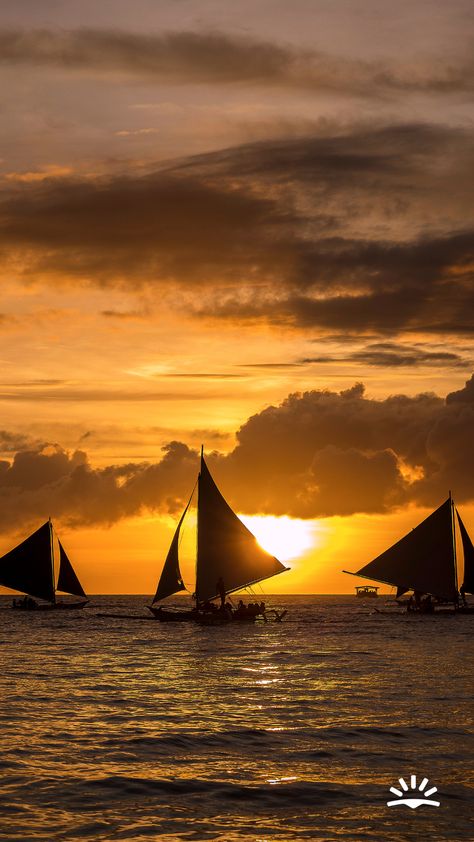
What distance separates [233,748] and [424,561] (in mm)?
84487

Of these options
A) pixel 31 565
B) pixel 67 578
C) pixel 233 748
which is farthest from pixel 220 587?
pixel 233 748

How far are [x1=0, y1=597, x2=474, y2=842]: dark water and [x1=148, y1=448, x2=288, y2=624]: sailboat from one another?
3224 centimetres

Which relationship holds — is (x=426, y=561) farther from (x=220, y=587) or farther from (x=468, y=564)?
(x=220, y=587)

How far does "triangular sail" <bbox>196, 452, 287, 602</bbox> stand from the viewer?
97750mm

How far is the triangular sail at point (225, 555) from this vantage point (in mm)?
97750

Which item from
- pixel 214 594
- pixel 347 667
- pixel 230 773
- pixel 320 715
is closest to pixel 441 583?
pixel 214 594

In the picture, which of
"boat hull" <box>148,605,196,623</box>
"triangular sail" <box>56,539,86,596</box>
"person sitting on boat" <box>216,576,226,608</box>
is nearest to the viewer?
"person sitting on boat" <box>216,576,226,608</box>

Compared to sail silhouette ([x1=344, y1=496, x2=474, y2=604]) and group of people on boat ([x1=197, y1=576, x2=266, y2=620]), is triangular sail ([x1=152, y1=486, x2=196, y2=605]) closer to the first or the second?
group of people on boat ([x1=197, y1=576, x2=266, y2=620])

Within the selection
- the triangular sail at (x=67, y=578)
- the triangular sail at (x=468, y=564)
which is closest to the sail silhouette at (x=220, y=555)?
the triangular sail at (x=468, y=564)

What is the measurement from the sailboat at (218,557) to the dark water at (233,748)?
32239mm

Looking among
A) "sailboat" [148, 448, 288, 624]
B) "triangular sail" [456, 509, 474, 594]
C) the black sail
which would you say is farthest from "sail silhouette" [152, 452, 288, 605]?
the black sail

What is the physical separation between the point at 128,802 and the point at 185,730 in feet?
35.4

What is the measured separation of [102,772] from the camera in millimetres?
27562

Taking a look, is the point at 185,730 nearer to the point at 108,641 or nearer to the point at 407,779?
the point at 407,779
